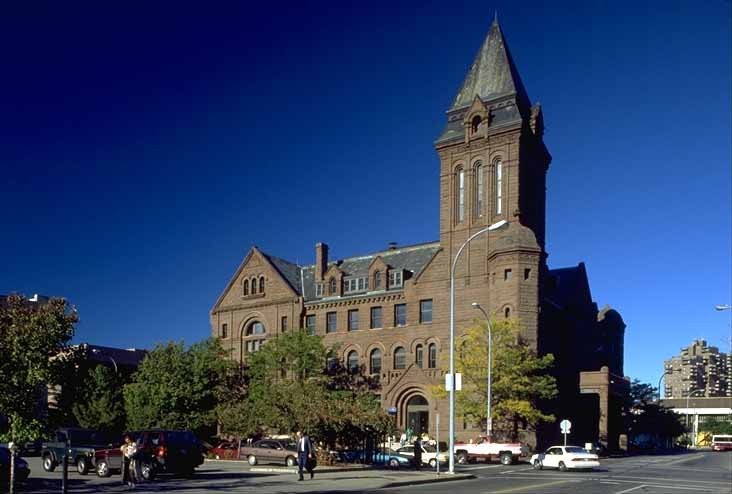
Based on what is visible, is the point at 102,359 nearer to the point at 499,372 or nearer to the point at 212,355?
the point at 212,355

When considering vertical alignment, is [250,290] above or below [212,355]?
above

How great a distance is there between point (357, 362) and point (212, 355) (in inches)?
571

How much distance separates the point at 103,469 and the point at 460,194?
41064 millimetres

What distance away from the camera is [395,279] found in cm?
6650

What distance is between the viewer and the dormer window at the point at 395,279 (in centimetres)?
6612

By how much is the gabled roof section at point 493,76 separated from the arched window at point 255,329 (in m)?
25.8

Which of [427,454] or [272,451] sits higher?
[272,451]

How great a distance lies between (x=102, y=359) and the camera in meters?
75.2

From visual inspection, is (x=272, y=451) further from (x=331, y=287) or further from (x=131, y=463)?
(x=331, y=287)

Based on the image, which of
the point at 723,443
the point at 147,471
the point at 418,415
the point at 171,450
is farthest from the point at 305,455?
the point at 723,443

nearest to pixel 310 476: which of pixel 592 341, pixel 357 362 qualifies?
pixel 357 362

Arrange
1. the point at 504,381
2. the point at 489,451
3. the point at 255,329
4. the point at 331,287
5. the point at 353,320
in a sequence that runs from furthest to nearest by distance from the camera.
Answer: the point at 255,329 < the point at 331,287 < the point at 353,320 < the point at 504,381 < the point at 489,451

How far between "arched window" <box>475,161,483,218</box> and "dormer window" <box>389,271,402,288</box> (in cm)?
869

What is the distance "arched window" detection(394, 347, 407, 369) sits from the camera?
2527 inches
